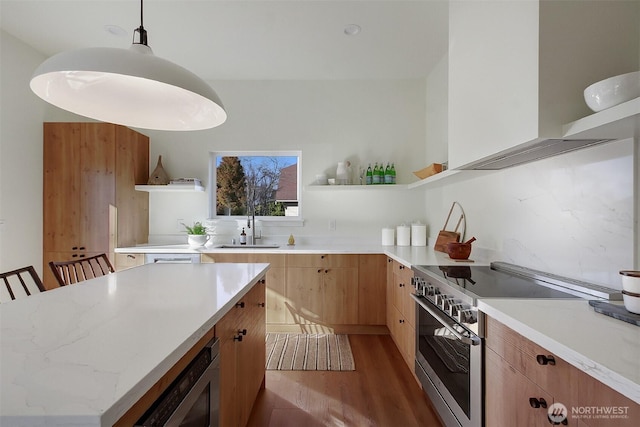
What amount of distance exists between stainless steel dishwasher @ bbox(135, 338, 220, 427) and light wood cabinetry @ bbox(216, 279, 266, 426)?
0.31 ft

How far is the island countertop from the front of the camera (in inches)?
21.1

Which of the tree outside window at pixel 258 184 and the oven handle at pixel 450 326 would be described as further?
the tree outside window at pixel 258 184

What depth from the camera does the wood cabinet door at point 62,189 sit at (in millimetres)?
3076

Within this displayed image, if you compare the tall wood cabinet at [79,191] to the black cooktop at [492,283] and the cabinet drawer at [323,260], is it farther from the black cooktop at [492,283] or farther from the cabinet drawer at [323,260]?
the black cooktop at [492,283]

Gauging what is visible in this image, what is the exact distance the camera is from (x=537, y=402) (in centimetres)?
93

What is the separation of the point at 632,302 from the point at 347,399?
5.41 feet

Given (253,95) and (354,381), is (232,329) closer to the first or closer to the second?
(354,381)

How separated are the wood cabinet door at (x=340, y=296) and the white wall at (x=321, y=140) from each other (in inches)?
26.8

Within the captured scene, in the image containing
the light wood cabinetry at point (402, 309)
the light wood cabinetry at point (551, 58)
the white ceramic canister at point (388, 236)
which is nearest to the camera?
the light wood cabinetry at point (551, 58)

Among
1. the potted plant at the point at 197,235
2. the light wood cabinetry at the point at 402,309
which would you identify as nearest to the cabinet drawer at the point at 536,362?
the light wood cabinetry at the point at 402,309

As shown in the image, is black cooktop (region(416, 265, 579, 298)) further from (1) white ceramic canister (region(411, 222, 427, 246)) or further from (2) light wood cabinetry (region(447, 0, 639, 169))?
(1) white ceramic canister (region(411, 222, 427, 246))

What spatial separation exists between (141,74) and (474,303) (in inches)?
59.8

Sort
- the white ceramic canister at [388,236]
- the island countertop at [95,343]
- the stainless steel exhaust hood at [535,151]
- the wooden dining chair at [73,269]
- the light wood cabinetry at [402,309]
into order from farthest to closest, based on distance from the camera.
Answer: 1. the white ceramic canister at [388,236]
2. the light wood cabinetry at [402,309]
3. the wooden dining chair at [73,269]
4. the stainless steel exhaust hood at [535,151]
5. the island countertop at [95,343]

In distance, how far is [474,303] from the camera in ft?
4.11
